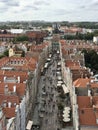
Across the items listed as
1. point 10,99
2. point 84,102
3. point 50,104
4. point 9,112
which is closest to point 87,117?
point 84,102

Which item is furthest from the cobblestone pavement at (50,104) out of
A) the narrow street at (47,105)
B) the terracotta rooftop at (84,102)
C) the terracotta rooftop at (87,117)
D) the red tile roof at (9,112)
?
the terracotta rooftop at (87,117)

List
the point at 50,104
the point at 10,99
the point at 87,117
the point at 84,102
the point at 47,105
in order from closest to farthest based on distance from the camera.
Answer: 1. the point at 87,117
2. the point at 84,102
3. the point at 10,99
4. the point at 47,105
5. the point at 50,104

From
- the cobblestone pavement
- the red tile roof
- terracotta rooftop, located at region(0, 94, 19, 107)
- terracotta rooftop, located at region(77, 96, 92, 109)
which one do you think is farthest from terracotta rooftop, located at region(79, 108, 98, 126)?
the cobblestone pavement

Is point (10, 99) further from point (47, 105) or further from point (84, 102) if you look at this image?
point (47, 105)

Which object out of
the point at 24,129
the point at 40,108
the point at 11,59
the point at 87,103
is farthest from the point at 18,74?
the point at 11,59

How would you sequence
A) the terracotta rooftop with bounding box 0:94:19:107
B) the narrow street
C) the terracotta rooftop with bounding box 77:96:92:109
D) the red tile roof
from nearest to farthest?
the red tile roof → the terracotta rooftop with bounding box 77:96:92:109 → the terracotta rooftop with bounding box 0:94:19:107 → the narrow street

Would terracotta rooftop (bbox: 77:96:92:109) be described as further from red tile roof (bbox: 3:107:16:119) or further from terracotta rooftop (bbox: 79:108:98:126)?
red tile roof (bbox: 3:107:16:119)

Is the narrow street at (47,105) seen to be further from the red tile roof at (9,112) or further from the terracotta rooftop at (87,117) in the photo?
the terracotta rooftop at (87,117)

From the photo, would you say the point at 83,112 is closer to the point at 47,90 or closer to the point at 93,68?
the point at 47,90
